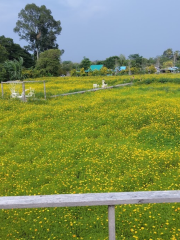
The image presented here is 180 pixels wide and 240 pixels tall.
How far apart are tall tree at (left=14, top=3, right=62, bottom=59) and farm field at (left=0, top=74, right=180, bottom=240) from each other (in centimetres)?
4539

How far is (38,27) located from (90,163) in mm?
53227

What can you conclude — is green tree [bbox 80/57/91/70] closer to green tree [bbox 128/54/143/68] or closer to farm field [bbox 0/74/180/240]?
green tree [bbox 128/54/143/68]

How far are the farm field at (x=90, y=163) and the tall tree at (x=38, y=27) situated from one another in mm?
45386

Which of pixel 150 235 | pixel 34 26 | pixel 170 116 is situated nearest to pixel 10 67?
pixel 34 26

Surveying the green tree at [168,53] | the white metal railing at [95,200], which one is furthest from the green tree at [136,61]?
the white metal railing at [95,200]

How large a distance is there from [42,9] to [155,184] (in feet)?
180

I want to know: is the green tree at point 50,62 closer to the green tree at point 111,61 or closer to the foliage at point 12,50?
the foliage at point 12,50

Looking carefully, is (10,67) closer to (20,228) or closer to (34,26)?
(34,26)

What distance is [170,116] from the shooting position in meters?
10.1

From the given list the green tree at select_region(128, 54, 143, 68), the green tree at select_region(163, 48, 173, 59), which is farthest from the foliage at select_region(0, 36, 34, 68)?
the green tree at select_region(163, 48, 173, 59)

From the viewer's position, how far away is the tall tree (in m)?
53.5

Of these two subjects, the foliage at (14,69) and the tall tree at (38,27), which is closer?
the foliage at (14,69)

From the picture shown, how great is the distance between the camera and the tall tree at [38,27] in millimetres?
53469

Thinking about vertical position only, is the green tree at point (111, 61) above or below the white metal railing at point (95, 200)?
above
